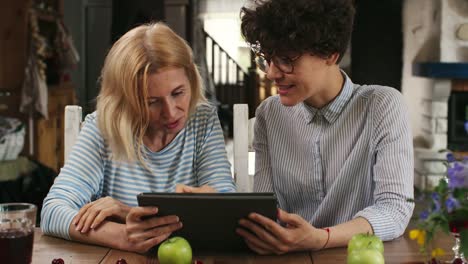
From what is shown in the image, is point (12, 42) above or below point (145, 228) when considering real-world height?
above

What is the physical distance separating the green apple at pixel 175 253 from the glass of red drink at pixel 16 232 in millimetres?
228

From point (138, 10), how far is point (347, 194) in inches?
242

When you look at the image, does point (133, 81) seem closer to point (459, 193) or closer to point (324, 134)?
point (324, 134)

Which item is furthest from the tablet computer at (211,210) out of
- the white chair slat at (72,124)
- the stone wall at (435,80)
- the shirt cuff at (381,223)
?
the stone wall at (435,80)

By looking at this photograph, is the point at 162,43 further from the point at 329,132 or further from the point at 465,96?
the point at 465,96

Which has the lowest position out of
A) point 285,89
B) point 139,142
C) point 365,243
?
point 365,243

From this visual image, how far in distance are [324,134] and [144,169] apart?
17.0 inches

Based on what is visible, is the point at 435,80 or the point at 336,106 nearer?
the point at 336,106

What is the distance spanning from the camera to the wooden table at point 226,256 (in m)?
1.35

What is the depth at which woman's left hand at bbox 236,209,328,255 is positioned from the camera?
51.6 inches

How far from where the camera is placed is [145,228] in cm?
135

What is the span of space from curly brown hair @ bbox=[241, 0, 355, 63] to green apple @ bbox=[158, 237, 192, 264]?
50cm

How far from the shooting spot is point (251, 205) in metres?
1.26

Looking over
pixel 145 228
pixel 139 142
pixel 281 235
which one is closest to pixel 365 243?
pixel 281 235
